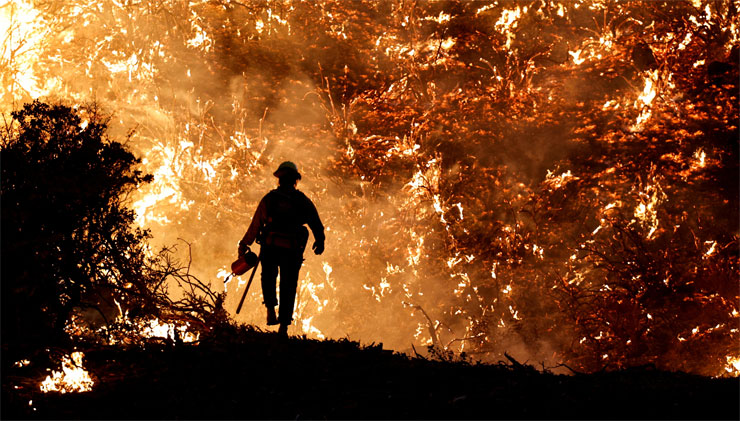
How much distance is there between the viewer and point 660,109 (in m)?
12.4

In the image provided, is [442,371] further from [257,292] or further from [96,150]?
[257,292]

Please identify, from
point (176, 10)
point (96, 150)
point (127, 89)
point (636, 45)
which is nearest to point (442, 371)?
point (96, 150)

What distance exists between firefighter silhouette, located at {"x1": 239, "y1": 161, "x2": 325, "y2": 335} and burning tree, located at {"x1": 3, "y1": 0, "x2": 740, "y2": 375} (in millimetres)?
6012

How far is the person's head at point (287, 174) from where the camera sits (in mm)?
6914

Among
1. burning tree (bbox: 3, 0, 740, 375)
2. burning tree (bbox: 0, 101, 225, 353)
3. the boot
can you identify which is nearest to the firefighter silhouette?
the boot

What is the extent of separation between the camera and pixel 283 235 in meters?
6.91

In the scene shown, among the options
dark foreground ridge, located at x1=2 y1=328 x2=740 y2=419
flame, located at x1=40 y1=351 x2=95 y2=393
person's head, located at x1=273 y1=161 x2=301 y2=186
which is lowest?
dark foreground ridge, located at x1=2 y1=328 x2=740 y2=419

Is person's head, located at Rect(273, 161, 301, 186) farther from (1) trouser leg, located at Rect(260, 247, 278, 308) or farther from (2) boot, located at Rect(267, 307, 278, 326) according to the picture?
(2) boot, located at Rect(267, 307, 278, 326)

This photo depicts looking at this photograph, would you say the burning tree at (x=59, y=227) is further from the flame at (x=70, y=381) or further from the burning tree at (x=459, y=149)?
the burning tree at (x=459, y=149)

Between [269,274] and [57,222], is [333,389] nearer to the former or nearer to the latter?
[57,222]

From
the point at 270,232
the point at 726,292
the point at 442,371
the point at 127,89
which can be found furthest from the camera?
the point at 127,89

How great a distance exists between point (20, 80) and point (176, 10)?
13.4 feet

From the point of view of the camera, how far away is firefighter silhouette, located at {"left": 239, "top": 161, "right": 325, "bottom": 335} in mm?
6914

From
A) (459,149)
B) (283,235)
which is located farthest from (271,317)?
(459,149)
